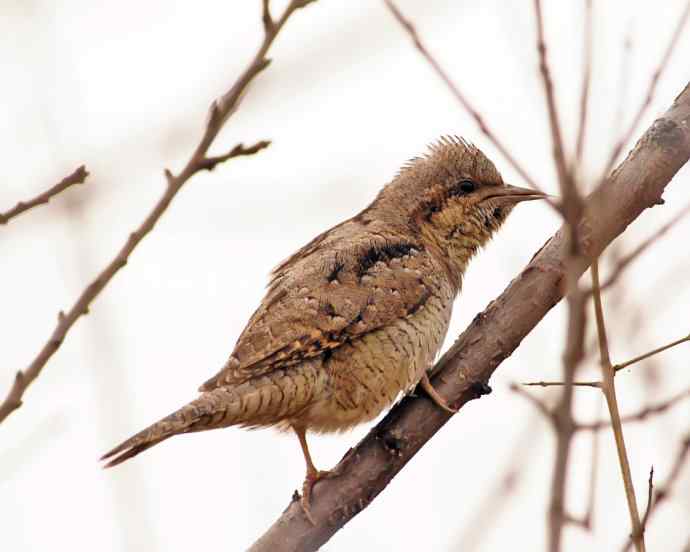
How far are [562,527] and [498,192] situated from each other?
402cm

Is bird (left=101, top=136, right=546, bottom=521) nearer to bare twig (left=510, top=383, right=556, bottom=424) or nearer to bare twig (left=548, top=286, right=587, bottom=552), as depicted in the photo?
bare twig (left=510, top=383, right=556, bottom=424)

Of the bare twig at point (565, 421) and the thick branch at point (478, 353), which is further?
the thick branch at point (478, 353)

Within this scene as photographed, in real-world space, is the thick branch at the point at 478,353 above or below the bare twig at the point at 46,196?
Answer: below

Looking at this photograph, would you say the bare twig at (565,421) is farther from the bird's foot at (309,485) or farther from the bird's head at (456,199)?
the bird's head at (456,199)

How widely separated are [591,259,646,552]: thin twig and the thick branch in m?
1.46

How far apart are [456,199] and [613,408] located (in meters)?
2.95

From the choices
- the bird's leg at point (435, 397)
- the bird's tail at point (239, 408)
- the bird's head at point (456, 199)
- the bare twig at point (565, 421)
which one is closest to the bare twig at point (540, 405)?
the bare twig at point (565, 421)

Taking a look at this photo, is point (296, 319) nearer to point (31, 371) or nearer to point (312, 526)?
point (312, 526)

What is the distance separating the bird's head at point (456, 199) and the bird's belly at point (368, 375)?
34.6 inches

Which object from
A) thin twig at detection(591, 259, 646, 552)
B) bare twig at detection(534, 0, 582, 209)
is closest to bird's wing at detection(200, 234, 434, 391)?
thin twig at detection(591, 259, 646, 552)

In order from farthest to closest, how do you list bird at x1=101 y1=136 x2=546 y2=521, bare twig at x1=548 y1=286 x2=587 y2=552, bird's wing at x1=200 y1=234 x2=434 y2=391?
bird's wing at x1=200 y1=234 x2=434 y2=391 → bird at x1=101 y1=136 x2=546 y2=521 → bare twig at x1=548 y1=286 x2=587 y2=552

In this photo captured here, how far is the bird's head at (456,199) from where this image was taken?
5594 mm

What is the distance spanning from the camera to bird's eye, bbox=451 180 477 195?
225 inches

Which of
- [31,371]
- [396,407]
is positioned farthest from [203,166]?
[396,407]
